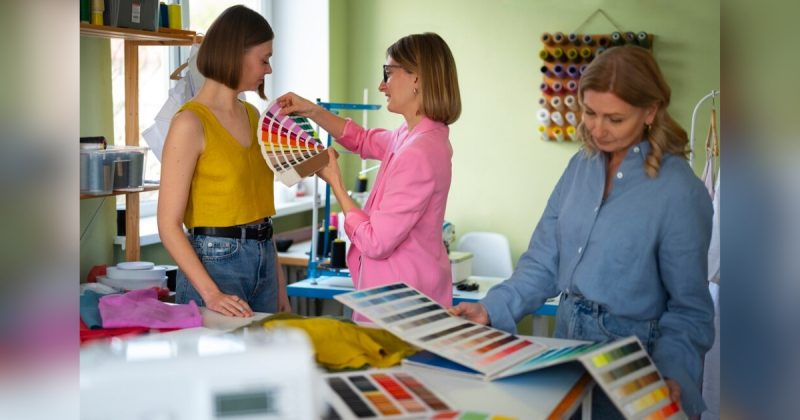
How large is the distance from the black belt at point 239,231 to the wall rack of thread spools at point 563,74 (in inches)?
118

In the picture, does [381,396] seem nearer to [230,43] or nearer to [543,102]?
[230,43]

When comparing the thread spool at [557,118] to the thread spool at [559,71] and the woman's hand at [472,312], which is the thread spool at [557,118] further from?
the woman's hand at [472,312]

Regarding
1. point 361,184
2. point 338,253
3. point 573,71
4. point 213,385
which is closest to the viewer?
point 213,385

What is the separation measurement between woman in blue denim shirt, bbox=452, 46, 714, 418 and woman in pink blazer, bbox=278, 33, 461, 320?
51 centimetres

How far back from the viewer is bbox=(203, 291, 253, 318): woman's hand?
2055mm

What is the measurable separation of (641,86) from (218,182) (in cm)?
109

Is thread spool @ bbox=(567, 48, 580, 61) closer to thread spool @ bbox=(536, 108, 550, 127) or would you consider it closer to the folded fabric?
thread spool @ bbox=(536, 108, 550, 127)

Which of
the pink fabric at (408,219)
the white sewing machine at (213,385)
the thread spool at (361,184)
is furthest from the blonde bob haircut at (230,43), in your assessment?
the thread spool at (361,184)

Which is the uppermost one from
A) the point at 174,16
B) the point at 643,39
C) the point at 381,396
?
the point at 643,39

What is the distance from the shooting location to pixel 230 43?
2225 millimetres

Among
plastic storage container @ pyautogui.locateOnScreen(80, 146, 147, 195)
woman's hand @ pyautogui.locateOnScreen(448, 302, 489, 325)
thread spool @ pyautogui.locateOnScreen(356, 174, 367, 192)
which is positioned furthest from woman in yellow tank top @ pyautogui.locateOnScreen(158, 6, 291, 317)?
thread spool @ pyautogui.locateOnScreen(356, 174, 367, 192)

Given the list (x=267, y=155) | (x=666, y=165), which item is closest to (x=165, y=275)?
(x=267, y=155)

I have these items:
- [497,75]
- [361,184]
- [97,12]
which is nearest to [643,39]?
[497,75]

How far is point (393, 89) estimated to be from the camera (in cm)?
246
